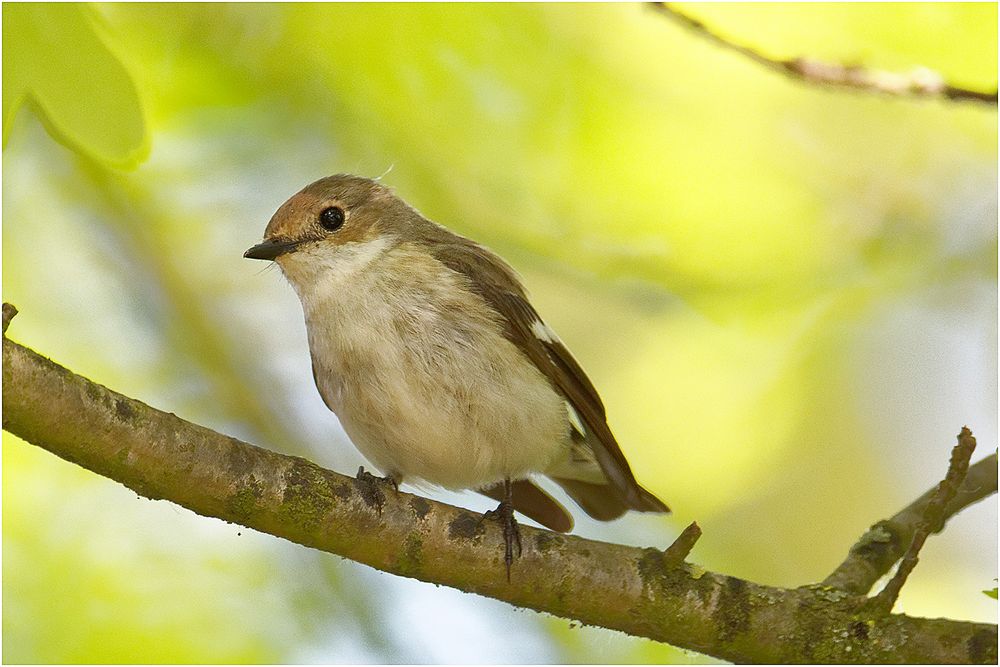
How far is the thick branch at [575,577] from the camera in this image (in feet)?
10.3

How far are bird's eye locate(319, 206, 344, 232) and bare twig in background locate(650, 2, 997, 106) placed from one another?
5.61 ft

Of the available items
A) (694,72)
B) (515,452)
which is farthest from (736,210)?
(515,452)

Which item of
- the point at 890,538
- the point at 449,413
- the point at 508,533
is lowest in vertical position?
the point at 508,533

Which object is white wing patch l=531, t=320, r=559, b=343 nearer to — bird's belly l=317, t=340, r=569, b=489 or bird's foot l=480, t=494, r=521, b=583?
bird's belly l=317, t=340, r=569, b=489

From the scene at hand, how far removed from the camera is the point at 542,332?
4441 mm

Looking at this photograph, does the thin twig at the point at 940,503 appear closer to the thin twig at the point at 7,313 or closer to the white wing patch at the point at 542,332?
the white wing patch at the point at 542,332

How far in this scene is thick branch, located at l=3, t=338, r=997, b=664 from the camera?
314 centimetres

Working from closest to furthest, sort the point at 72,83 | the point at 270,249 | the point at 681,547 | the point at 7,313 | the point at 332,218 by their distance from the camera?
the point at 7,313
the point at 72,83
the point at 681,547
the point at 270,249
the point at 332,218

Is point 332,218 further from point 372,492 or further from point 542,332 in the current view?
point 372,492

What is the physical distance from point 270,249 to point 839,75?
2385 millimetres

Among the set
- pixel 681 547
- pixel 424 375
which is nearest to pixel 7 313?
pixel 424 375

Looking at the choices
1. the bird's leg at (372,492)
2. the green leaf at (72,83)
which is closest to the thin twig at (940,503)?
the bird's leg at (372,492)

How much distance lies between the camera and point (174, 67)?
193 inches

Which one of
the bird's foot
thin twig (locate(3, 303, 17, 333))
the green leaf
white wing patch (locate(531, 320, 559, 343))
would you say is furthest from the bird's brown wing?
thin twig (locate(3, 303, 17, 333))
